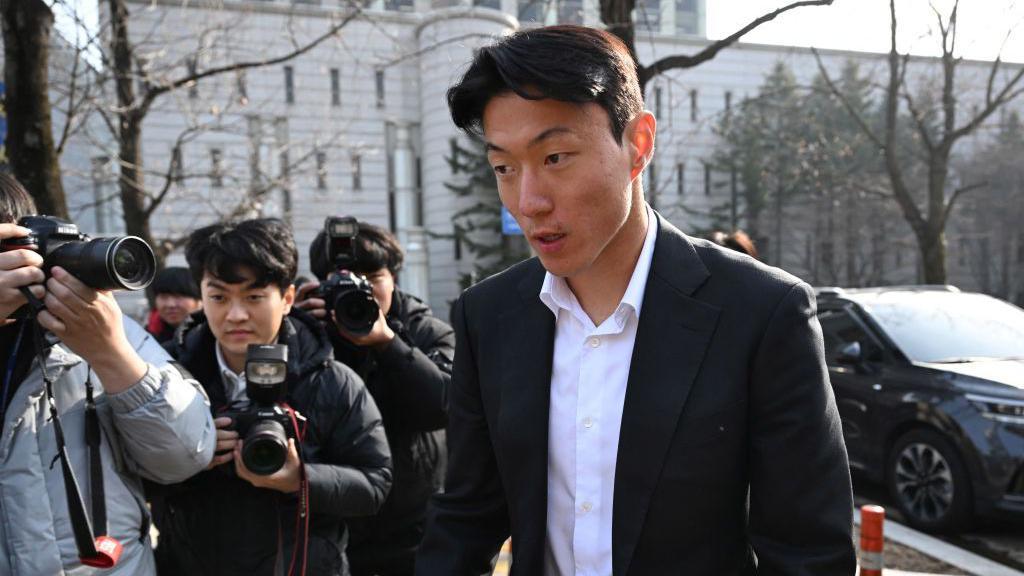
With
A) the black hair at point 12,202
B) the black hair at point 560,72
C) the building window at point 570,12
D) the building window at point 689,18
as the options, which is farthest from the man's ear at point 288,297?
the building window at point 689,18

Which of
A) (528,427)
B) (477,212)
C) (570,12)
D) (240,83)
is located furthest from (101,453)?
(477,212)

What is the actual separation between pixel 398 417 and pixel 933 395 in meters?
4.19

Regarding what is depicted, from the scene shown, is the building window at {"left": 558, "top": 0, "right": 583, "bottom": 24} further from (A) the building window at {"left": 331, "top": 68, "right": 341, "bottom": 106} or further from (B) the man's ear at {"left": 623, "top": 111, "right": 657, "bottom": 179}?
(A) the building window at {"left": 331, "top": 68, "right": 341, "bottom": 106}

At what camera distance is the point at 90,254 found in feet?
5.70

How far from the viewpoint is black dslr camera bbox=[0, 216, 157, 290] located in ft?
5.65

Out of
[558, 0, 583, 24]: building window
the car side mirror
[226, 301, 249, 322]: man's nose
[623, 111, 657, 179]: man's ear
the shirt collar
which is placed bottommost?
the car side mirror

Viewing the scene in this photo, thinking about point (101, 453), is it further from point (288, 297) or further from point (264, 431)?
point (288, 297)

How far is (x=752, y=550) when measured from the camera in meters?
1.58

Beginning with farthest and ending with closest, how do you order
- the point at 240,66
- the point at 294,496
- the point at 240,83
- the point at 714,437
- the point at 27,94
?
the point at 240,83
the point at 240,66
the point at 27,94
the point at 294,496
the point at 714,437

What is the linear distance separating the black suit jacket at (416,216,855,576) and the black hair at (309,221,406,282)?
6.06 feet

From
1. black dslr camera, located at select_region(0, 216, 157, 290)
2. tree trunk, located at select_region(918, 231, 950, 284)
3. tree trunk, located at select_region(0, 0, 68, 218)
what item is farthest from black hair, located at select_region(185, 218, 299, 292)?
tree trunk, located at select_region(918, 231, 950, 284)

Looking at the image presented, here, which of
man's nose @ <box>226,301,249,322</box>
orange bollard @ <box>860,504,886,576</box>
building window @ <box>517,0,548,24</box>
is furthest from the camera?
building window @ <box>517,0,548,24</box>

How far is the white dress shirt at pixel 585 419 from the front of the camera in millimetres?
1533

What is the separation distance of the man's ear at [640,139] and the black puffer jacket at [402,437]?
62.0 inches
